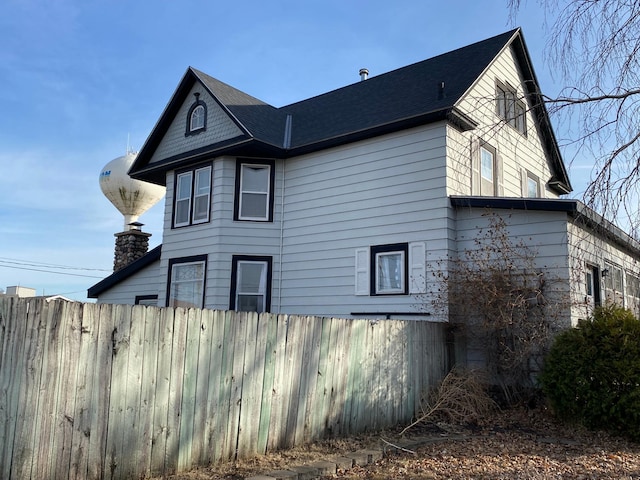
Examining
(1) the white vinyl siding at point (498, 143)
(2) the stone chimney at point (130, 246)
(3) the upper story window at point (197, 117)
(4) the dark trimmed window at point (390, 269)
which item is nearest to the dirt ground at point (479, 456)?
(4) the dark trimmed window at point (390, 269)

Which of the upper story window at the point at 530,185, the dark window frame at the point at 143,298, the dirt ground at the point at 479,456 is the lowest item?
the dirt ground at the point at 479,456

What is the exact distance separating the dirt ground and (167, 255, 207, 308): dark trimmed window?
7.48 meters

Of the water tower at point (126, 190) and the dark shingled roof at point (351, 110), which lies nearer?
the dark shingled roof at point (351, 110)

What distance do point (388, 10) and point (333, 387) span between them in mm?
5248

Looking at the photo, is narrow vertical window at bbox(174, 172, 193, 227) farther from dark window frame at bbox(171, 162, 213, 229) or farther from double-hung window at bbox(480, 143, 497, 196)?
double-hung window at bbox(480, 143, 497, 196)

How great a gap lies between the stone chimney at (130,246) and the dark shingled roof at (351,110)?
118 inches

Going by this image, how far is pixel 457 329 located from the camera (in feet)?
29.7

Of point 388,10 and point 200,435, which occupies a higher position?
point 388,10

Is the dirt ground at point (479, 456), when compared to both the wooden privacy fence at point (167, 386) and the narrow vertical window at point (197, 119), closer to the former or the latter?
the wooden privacy fence at point (167, 386)

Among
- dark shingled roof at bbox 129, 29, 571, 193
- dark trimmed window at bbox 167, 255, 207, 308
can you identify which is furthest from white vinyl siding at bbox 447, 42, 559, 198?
dark trimmed window at bbox 167, 255, 207, 308

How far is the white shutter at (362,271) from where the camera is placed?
1133 cm

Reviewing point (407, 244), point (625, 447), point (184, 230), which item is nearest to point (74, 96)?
point (184, 230)

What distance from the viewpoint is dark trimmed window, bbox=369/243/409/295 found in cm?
1079

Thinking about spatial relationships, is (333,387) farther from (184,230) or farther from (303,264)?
(184,230)
